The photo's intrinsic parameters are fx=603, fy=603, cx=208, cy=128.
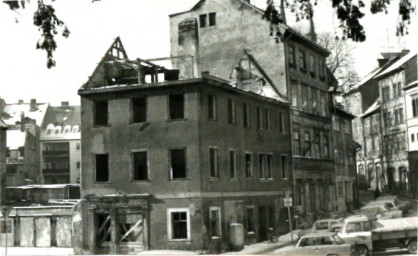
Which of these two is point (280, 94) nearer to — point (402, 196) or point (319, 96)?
point (319, 96)

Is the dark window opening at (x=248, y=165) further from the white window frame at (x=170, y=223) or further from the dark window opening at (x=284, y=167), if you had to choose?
the white window frame at (x=170, y=223)

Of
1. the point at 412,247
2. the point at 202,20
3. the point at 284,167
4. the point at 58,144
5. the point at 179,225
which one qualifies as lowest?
the point at 412,247

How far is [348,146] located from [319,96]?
4.17 m

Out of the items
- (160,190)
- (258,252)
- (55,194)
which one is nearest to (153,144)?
(160,190)

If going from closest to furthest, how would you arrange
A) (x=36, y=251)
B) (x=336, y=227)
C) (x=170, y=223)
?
(x=336, y=227)
(x=170, y=223)
(x=36, y=251)

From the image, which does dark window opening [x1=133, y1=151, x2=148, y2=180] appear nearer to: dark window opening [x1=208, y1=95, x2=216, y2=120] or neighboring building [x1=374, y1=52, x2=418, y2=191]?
dark window opening [x1=208, y1=95, x2=216, y2=120]

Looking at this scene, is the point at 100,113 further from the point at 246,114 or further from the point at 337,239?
the point at 337,239

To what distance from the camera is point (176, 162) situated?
1772 cm

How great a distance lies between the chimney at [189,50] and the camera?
783 inches

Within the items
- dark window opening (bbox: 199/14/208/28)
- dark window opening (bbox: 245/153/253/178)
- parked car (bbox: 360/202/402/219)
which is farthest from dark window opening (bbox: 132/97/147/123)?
parked car (bbox: 360/202/402/219)

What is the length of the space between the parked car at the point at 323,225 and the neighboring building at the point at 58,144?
1112cm

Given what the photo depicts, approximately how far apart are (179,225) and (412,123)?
25.8 feet

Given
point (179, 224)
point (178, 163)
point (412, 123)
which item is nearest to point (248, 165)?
point (178, 163)

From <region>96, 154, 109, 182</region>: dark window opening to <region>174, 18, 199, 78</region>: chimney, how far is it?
3842mm
